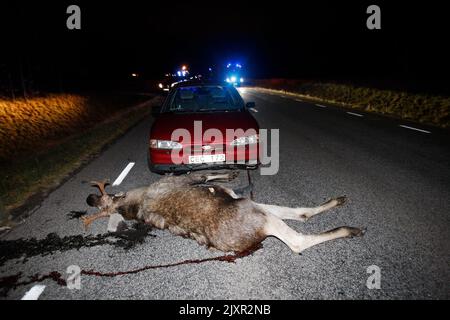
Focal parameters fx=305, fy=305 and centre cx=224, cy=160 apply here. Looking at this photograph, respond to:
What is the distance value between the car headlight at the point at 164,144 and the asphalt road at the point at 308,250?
84 cm

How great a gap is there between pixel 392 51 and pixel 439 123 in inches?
1080

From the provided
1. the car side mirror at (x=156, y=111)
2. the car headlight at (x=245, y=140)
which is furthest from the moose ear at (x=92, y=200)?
the car side mirror at (x=156, y=111)

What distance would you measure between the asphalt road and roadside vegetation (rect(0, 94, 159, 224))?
64 centimetres

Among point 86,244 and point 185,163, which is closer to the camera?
point 86,244

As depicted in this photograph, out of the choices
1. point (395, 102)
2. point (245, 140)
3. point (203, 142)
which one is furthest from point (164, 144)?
point (395, 102)

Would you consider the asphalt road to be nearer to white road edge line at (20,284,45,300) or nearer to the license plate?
white road edge line at (20,284,45,300)

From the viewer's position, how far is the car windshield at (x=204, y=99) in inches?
256

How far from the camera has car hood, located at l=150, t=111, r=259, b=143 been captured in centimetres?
522

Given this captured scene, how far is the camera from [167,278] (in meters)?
3.02

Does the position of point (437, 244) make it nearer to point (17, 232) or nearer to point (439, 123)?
point (17, 232)

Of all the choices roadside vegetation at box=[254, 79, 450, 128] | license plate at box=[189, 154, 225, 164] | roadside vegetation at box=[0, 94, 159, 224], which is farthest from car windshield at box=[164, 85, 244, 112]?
roadside vegetation at box=[254, 79, 450, 128]

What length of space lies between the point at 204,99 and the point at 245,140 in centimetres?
211
